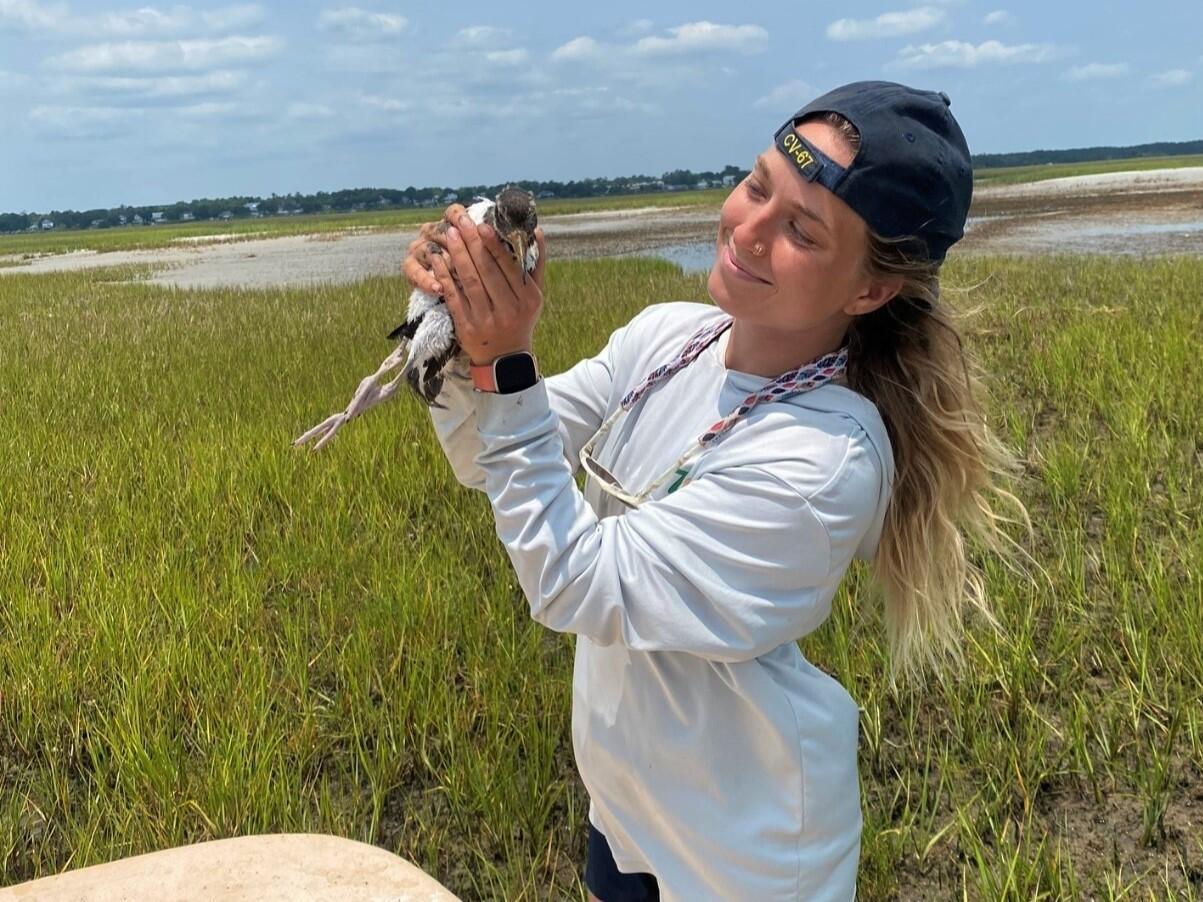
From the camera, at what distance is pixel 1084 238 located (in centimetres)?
1672

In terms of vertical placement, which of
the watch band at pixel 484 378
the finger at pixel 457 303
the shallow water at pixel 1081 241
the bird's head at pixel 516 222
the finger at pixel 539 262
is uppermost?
the bird's head at pixel 516 222

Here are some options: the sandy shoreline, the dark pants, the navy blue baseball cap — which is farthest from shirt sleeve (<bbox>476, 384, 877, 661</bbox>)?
the sandy shoreline

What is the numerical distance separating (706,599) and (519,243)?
1.62 ft

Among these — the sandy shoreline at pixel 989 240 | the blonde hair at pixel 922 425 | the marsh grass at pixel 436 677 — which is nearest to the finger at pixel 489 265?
the blonde hair at pixel 922 425

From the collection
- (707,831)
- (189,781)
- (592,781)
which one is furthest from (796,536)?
(189,781)

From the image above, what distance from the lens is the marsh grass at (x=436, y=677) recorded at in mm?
1974

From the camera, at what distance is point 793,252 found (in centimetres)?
108

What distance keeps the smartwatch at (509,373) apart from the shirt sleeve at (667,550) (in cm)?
1

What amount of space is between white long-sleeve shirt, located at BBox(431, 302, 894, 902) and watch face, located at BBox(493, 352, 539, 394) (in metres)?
0.01

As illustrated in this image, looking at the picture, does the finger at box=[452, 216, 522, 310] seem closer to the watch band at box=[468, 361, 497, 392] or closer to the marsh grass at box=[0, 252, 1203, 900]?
the watch band at box=[468, 361, 497, 392]

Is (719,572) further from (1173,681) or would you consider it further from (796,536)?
(1173,681)

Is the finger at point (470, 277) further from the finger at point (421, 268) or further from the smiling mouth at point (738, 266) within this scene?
the smiling mouth at point (738, 266)

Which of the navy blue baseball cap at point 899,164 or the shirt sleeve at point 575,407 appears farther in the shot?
the shirt sleeve at point 575,407

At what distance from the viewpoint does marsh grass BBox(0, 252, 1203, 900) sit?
6.48 feet
